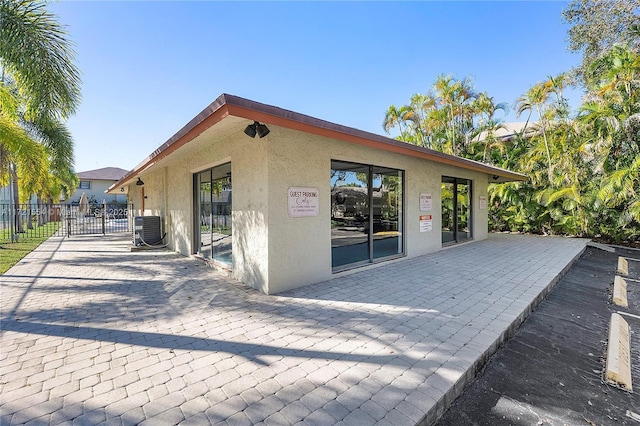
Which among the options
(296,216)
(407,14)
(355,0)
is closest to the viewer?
(296,216)

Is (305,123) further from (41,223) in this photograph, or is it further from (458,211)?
(41,223)

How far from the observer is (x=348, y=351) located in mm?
2988

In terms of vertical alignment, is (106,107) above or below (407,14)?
below

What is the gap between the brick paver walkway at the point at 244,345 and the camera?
7.06ft

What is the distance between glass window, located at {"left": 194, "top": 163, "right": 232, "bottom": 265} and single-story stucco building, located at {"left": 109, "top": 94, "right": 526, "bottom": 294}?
1.0 inches

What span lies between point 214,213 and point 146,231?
15.7 ft

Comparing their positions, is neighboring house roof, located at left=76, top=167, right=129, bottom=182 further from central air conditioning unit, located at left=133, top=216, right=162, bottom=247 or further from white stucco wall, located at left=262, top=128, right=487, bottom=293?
white stucco wall, located at left=262, top=128, right=487, bottom=293

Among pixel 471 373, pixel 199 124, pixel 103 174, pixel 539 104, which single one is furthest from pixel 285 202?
pixel 103 174

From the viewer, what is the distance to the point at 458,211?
11039 millimetres

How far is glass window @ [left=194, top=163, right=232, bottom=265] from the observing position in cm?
628

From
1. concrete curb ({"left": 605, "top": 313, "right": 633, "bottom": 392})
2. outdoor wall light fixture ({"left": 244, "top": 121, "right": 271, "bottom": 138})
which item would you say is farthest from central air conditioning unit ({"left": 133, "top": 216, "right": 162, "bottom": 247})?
concrete curb ({"left": 605, "top": 313, "right": 633, "bottom": 392})

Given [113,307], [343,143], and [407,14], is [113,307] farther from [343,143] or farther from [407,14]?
[407,14]

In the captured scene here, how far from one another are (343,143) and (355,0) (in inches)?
213

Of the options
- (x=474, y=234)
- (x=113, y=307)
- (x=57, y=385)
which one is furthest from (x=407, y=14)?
(x=57, y=385)
